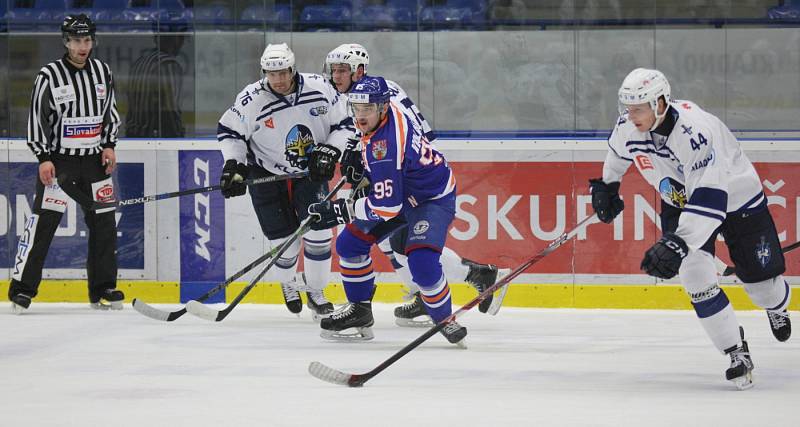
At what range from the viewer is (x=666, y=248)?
11.4 feet

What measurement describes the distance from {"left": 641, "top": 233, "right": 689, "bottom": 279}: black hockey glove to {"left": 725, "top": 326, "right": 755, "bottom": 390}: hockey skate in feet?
1.24

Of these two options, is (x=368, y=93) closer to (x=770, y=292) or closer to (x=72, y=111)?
(x=770, y=292)

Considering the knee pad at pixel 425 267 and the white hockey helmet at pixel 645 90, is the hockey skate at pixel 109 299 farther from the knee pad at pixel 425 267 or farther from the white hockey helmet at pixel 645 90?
the white hockey helmet at pixel 645 90

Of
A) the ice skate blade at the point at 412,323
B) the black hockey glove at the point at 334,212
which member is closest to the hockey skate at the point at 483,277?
the ice skate blade at the point at 412,323

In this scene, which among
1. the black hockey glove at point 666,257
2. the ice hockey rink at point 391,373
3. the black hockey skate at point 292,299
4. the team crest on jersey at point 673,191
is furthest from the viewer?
the black hockey skate at point 292,299

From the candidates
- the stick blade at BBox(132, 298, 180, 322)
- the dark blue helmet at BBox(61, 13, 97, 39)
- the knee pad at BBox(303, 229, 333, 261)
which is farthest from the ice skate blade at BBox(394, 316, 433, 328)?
the dark blue helmet at BBox(61, 13, 97, 39)

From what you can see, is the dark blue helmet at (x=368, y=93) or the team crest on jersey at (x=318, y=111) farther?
the team crest on jersey at (x=318, y=111)

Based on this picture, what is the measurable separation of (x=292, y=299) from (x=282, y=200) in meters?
0.44

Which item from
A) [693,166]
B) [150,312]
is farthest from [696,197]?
[150,312]

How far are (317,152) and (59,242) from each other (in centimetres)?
171

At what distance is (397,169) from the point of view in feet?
14.1

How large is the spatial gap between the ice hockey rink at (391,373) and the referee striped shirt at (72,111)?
750 mm

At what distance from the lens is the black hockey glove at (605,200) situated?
4.15 metres

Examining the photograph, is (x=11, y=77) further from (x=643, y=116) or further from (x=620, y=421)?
(x=620, y=421)
